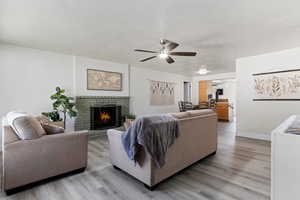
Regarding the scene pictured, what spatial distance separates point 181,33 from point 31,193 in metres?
3.43

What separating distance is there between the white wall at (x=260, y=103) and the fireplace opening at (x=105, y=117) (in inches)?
158

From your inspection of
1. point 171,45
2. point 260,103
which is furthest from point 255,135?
point 171,45

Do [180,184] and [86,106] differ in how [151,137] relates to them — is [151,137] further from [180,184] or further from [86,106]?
[86,106]

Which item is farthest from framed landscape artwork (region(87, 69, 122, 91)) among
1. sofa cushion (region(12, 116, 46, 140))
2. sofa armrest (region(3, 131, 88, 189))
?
sofa cushion (region(12, 116, 46, 140))

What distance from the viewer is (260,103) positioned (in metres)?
4.37

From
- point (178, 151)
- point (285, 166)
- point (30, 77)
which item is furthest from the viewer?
point (30, 77)

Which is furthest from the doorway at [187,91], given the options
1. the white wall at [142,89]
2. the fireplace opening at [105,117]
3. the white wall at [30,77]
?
the white wall at [30,77]

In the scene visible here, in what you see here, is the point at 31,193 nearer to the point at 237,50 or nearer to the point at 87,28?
the point at 87,28

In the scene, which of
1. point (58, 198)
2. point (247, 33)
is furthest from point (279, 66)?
point (58, 198)

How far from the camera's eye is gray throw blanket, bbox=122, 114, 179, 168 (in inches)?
72.0

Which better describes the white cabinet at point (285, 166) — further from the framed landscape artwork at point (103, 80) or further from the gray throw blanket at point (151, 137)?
the framed landscape artwork at point (103, 80)

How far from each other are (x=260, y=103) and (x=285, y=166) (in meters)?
4.18

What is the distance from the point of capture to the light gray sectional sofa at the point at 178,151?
1.94 m

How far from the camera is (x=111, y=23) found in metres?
2.58
